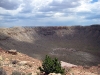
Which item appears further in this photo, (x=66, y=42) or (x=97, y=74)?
(x=66, y=42)

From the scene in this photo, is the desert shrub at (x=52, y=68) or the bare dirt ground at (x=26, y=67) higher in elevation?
the desert shrub at (x=52, y=68)

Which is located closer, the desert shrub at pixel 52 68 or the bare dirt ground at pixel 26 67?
the desert shrub at pixel 52 68

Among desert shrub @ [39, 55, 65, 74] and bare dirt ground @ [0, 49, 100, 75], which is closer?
desert shrub @ [39, 55, 65, 74]

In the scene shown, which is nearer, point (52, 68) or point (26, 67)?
point (52, 68)

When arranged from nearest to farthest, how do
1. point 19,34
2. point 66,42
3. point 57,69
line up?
point 57,69 < point 19,34 < point 66,42

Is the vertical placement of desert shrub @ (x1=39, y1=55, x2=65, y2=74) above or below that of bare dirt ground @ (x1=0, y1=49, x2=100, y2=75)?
above

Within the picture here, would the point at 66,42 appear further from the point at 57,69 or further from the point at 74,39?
the point at 57,69

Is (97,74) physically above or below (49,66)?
below

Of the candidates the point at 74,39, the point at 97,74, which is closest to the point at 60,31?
the point at 74,39

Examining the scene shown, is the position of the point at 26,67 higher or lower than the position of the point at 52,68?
lower

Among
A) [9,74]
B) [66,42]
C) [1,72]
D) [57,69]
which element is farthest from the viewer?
[66,42]
